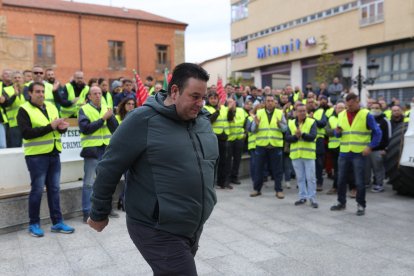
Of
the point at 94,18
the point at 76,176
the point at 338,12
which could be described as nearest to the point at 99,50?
the point at 94,18

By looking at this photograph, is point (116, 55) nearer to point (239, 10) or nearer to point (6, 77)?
point (239, 10)

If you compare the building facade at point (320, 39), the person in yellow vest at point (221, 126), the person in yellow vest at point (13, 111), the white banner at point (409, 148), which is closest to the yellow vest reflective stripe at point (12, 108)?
the person in yellow vest at point (13, 111)

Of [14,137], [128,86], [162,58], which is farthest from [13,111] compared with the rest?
[162,58]

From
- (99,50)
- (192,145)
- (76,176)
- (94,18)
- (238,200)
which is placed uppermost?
(94,18)

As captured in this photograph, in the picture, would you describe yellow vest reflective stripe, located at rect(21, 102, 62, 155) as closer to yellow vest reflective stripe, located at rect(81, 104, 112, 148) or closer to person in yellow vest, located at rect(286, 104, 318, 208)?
yellow vest reflective stripe, located at rect(81, 104, 112, 148)

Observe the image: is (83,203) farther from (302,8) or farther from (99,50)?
(99,50)

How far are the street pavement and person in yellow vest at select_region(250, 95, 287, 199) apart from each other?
1.27 meters

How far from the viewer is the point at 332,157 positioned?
32.1 ft

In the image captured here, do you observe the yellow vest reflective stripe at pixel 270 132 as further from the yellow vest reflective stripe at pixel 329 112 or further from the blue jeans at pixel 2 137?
the blue jeans at pixel 2 137

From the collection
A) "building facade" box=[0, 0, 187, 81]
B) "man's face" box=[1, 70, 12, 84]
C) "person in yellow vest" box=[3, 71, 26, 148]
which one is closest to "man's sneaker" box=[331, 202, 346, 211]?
"person in yellow vest" box=[3, 71, 26, 148]

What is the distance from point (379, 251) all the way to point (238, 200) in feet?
11.2

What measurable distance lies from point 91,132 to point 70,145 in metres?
1.24

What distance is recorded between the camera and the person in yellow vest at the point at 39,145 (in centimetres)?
545

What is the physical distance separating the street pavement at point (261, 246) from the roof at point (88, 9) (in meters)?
33.9
